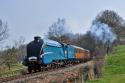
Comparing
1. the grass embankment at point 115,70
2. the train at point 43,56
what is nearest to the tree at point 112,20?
the grass embankment at point 115,70

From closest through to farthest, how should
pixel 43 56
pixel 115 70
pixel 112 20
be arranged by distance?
1. pixel 43 56
2. pixel 115 70
3. pixel 112 20

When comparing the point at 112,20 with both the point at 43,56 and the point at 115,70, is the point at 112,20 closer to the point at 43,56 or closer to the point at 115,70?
the point at 115,70

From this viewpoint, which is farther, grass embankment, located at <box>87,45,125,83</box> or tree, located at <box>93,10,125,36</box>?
tree, located at <box>93,10,125,36</box>

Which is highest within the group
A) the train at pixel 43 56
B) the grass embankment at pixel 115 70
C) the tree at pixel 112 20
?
the tree at pixel 112 20

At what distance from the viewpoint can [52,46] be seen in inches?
1496

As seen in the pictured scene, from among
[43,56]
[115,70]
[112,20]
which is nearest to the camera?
[43,56]

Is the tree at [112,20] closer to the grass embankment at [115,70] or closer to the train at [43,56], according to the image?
the grass embankment at [115,70]

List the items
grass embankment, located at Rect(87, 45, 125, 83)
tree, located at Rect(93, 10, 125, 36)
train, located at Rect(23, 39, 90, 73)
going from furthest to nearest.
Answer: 1. tree, located at Rect(93, 10, 125, 36)
2. grass embankment, located at Rect(87, 45, 125, 83)
3. train, located at Rect(23, 39, 90, 73)

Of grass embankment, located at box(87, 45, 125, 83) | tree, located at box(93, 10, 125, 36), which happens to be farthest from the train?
tree, located at box(93, 10, 125, 36)

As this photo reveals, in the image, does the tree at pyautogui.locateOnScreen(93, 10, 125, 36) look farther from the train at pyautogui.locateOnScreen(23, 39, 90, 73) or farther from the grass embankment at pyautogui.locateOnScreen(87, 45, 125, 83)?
the train at pyautogui.locateOnScreen(23, 39, 90, 73)

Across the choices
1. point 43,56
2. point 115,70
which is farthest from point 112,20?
point 43,56

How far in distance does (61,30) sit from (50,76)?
7920 centimetres

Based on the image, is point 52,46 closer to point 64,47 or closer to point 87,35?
point 64,47

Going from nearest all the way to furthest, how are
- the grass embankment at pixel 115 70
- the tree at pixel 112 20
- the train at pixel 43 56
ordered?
the train at pixel 43 56 < the grass embankment at pixel 115 70 < the tree at pixel 112 20
